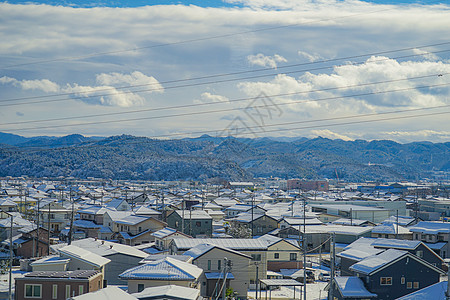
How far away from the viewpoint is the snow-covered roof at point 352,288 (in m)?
16.5

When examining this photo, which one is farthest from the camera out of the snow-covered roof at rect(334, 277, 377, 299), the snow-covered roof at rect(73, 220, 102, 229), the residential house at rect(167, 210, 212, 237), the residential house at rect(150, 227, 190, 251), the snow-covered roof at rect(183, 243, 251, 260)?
the snow-covered roof at rect(73, 220, 102, 229)

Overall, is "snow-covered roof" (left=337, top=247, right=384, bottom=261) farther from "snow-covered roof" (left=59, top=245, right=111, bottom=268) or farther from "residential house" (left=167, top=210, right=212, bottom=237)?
"residential house" (left=167, top=210, right=212, bottom=237)

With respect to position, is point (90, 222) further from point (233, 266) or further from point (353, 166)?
point (353, 166)

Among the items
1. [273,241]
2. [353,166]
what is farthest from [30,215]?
[353,166]

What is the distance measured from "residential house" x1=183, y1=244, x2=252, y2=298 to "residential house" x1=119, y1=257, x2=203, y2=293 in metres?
2.68

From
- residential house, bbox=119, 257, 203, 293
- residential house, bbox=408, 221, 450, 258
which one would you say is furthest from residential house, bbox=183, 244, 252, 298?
residential house, bbox=408, 221, 450, 258

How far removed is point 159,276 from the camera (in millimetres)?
15000

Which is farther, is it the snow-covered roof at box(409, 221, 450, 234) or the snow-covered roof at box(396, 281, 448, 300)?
the snow-covered roof at box(409, 221, 450, 234)

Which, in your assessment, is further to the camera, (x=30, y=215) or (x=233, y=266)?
(x=30, y=215)

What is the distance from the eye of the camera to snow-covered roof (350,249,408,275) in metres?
17.2

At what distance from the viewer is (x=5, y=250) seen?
25.1 meters

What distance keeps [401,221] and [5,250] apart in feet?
86.3

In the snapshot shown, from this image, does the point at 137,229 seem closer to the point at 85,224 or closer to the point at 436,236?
the point at 85,224

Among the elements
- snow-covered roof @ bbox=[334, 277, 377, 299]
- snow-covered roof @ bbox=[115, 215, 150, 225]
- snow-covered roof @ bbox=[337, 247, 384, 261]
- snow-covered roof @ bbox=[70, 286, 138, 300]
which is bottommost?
snow-covered roof @ bbox=[115, 215, 150, 225]
